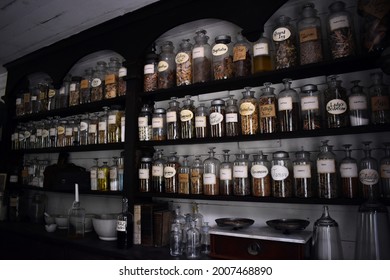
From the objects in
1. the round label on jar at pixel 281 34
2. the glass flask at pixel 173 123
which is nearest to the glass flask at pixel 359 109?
the round label on jar at pixel 281 34

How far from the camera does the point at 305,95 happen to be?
138cm

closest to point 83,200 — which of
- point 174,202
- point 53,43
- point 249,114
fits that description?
point 174,202

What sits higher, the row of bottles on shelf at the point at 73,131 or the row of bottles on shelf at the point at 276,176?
the row of bottles on shelf at the point at 73,131

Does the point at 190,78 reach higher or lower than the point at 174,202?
higher

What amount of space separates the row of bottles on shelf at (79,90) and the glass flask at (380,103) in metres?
1.47

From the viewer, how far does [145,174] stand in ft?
5.86

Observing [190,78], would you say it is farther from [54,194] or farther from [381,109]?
[54,194]

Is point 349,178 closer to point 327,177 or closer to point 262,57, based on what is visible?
point 327,177

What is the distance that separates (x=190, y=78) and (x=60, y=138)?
1.31 meters

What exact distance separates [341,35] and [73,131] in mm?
1962

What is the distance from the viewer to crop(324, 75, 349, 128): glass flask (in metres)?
1.27

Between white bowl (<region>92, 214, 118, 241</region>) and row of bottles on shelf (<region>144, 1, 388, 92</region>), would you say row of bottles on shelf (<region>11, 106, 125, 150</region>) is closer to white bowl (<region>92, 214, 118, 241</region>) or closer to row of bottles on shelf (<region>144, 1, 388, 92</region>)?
row of bottles on shelf (<region>144, 1, 388, 92</region>)

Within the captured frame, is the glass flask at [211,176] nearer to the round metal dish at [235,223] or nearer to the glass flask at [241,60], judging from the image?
the round metal dish at [235,223]

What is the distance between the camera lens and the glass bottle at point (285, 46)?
1.41 metres
